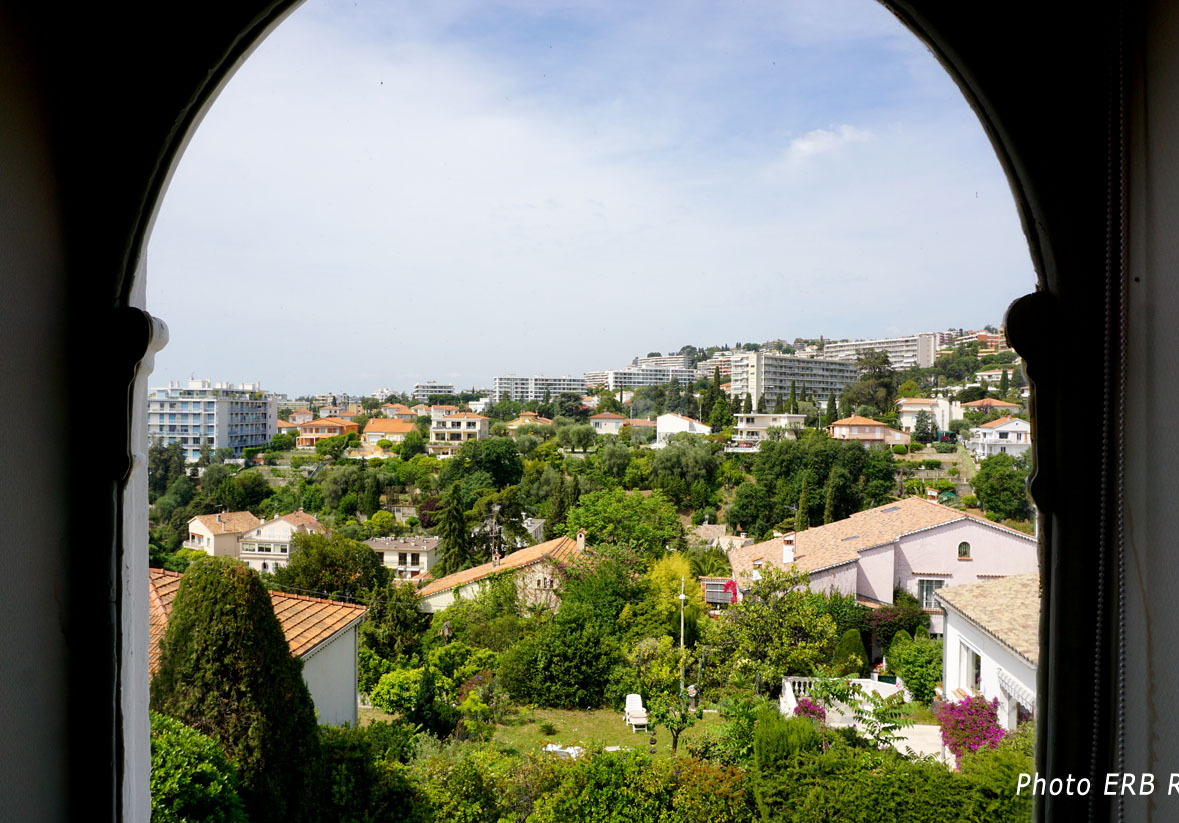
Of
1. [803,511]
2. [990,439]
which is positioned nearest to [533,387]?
[803,511]

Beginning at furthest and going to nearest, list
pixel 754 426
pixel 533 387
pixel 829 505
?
pixel 533 387 < pixel 754 426 < pixel 829 505

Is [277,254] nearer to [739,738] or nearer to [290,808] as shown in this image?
Result: [290,808]

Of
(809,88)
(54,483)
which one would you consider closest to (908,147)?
(809,88)

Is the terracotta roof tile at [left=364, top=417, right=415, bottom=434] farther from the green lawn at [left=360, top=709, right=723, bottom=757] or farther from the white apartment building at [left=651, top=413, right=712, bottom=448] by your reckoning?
the green lawn at [left=360, top=709, right=723, bottom=757]

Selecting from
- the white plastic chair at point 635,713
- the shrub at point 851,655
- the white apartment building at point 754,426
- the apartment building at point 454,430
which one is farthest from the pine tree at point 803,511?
the apartment building at point 454,430

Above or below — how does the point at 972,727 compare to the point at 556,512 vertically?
above

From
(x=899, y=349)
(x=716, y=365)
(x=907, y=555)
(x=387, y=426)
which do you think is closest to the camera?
(x=907, y=555)

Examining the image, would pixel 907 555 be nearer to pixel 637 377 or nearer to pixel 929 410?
pixel 929 410

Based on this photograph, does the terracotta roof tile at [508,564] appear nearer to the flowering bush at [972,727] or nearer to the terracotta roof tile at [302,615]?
the terracotta roof tile at [302,615]
